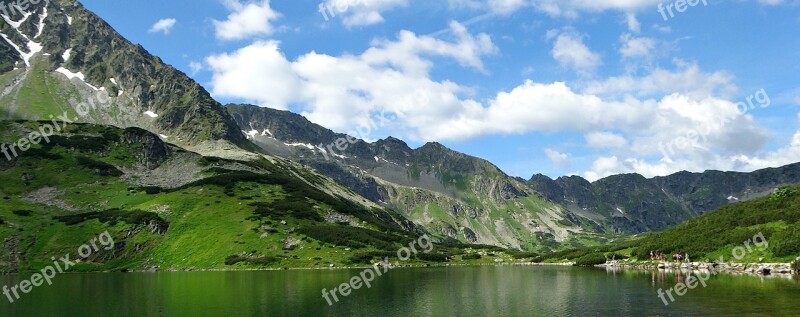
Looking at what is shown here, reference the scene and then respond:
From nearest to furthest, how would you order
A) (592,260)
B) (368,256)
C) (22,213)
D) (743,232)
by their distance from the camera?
(743,232)
(592,260)
(368,256)
(22,213)

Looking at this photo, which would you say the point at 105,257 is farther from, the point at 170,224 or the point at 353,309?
the point at 353,309

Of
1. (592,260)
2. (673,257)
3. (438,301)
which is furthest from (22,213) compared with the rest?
(673,257)

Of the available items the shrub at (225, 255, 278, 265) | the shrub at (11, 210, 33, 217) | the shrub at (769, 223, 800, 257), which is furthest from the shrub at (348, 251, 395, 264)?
the shrub at (11, 210, 33, 217)

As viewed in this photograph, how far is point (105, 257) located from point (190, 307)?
424ft

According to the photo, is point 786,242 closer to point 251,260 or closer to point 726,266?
point 726,266

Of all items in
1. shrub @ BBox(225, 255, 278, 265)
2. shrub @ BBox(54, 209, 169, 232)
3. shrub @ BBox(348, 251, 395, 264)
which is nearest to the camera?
shrub @ BBox(225, 255, 278, 265)

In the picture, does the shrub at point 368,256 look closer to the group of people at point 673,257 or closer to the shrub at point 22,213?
the group of people at point 673,257

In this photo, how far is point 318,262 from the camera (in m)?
168

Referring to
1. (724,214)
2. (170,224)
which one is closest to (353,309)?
(724,214)

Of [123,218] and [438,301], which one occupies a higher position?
[123,218]

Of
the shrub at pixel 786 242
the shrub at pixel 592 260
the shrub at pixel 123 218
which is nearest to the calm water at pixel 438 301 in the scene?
the shrub at pixel 786 242

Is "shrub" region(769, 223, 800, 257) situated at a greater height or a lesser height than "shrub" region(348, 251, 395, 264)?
greater

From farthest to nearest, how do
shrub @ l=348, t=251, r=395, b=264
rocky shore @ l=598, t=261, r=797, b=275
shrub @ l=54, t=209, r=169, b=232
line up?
shrub @ l=54, t=209, r=169, b=232 → shrub @ l=348, t=251, r=395, b=264 → rocky shore @ l=598, t=261, r=797, b=275

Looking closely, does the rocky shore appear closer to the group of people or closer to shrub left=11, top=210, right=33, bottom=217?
the group of people
